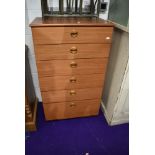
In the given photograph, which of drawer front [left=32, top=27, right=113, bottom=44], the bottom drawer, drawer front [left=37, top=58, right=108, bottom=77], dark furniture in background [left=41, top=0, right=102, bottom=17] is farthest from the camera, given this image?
the bottom drawer

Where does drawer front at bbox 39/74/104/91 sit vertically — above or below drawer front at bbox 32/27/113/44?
below

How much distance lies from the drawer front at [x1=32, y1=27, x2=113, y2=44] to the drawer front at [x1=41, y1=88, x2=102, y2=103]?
48cm

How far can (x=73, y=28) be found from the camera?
1.02 meters

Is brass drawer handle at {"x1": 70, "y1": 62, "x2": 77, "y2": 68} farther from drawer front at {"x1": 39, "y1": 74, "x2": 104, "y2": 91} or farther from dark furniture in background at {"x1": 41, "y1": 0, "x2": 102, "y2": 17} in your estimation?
dark furniture in background at {"x1": 41, "y1": 0, "x2": 102, "y2": 17}

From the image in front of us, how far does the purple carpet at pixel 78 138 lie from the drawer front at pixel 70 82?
0.47 metres

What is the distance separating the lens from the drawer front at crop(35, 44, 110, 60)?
1.07m

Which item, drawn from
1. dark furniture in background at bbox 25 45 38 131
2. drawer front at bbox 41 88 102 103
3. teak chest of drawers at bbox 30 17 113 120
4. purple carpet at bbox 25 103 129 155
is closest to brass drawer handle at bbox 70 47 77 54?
teak chest of drawers at bbox 30 17 113 120

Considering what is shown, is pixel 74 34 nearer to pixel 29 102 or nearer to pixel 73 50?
pixel 73 50

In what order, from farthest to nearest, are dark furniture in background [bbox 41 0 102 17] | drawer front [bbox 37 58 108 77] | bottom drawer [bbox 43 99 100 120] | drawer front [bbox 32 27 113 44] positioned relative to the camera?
bottom drawer [bbox 43 99 100 120]
dark furniture in background [bbox 41 0 102 17]
drawer front [bbox 37 58 108 77]
drawer front [bbox 32 27 113 44]

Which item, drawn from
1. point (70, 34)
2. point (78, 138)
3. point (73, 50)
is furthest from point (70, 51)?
point (78, 138)

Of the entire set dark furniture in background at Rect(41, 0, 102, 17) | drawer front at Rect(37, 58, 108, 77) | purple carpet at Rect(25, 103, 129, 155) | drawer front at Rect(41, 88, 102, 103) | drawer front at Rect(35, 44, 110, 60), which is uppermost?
dark furniture in background at Rect(41, 0, 102, 17)

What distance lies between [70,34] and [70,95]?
0.58 metres
